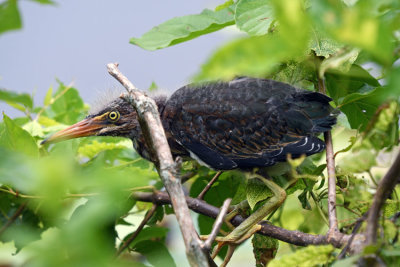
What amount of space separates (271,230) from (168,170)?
0.54 metres

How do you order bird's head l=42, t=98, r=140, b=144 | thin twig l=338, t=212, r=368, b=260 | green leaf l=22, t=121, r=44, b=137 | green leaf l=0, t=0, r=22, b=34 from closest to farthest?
green leaf l=0, t=0, r=22, b=34 < thin twig l=338, t=212, r=368, b=260 < green leaf l=22, t=121, r=44, b=137 < bird's head l=42, t=98, r=140, b=144

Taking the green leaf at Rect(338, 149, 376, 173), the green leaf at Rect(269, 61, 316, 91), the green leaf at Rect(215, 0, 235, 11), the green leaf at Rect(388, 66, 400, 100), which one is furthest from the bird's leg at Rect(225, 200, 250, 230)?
the green leaf at Rect(388, 66, 400, 100)

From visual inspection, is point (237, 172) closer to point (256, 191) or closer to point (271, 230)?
point (256, 191)

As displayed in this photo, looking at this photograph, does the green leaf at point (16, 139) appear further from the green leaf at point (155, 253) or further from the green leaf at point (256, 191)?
the green leaf at point (256, 191)

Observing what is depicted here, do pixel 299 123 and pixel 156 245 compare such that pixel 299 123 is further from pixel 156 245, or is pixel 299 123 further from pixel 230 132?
pixel 156 245

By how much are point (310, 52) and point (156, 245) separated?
74 cm

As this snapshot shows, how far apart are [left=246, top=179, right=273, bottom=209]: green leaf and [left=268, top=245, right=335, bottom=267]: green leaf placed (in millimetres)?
571

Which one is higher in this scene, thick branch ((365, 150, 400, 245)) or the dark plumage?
thick branch ((365, 150, 400, 245))

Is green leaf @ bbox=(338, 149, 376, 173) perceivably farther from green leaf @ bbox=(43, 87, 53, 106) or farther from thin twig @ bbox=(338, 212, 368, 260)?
Answer: green leaf @ bbox=(43, 87, 53, 106)

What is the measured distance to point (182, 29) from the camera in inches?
54.7

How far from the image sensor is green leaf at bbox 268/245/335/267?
2.25 feet

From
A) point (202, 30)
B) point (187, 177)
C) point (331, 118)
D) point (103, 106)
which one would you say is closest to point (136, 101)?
point (202, 30)

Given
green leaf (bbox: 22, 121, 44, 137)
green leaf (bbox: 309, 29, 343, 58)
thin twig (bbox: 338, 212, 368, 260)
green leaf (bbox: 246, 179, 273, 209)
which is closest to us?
thin twig (bbox: 338, 212, 368, 260)

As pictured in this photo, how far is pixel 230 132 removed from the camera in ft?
4.83
